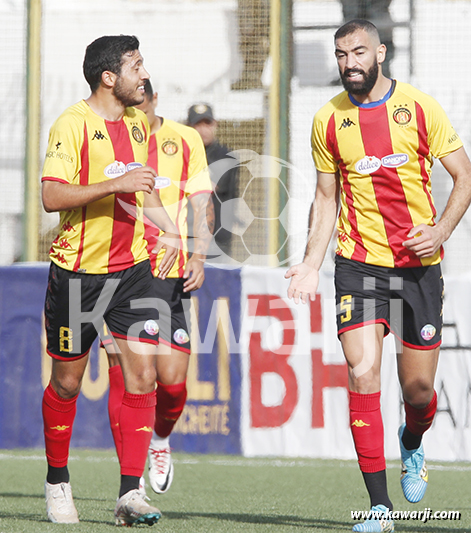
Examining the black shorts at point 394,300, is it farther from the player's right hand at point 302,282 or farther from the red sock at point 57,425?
the red sock at point 57,425

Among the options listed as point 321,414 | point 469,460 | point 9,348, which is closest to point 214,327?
point 321,414

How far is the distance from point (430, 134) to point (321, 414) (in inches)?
134

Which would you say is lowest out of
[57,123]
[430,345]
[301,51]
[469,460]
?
[469,460]

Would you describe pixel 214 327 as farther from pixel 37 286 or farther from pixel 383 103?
pixel 383 103

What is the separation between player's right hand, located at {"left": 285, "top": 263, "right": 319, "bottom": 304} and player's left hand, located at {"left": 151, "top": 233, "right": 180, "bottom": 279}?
618mm

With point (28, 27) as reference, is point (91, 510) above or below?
below

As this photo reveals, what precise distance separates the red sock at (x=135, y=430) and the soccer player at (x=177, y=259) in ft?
3.76

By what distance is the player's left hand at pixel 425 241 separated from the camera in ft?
14.5

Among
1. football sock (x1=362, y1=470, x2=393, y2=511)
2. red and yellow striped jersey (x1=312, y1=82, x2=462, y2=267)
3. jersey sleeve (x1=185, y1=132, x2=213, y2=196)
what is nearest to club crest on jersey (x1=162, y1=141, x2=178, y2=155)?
jersey sleeve (x1=185, y1=132, x2=213, y2=196)

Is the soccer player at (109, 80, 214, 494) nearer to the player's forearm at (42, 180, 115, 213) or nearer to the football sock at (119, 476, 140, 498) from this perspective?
the football sock at (119, 476, 140, 498)

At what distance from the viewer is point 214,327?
7.83 meters

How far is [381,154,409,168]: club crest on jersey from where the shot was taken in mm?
4707

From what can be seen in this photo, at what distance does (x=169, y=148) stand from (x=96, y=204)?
1.39m

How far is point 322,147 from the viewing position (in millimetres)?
4859
